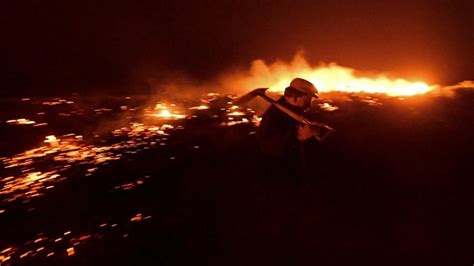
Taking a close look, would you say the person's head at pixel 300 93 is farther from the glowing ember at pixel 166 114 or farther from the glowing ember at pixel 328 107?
the glowing ember at pixel 328 107

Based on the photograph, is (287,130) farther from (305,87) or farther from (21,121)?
(21,121)

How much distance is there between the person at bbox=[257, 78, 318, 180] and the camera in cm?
688

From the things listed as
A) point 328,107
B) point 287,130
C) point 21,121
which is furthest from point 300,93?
point 328,107

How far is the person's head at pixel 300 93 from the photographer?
6.79 meters

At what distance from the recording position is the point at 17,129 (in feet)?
40.7

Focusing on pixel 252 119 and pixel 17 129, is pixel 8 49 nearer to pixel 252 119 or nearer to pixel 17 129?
pixel 17 129

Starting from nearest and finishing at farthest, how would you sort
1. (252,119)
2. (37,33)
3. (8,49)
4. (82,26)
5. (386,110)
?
(252,119), (386,110), (8,49), (37,33), (82,26)

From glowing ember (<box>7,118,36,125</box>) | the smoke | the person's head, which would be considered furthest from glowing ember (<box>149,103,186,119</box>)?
the person's head

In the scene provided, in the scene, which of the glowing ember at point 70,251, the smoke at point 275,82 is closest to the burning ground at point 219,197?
the glowing ember at point 70,251

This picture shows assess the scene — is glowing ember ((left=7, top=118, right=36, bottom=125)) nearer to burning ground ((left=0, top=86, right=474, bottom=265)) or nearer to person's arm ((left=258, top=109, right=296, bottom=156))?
burning ground ((left=0, top=86, right=474, bottom=265))

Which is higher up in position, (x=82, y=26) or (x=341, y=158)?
(x=82, y=26)

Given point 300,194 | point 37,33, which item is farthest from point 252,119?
point 37,33

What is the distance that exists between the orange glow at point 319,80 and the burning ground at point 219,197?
41.3 ft

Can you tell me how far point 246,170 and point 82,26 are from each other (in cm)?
3362
